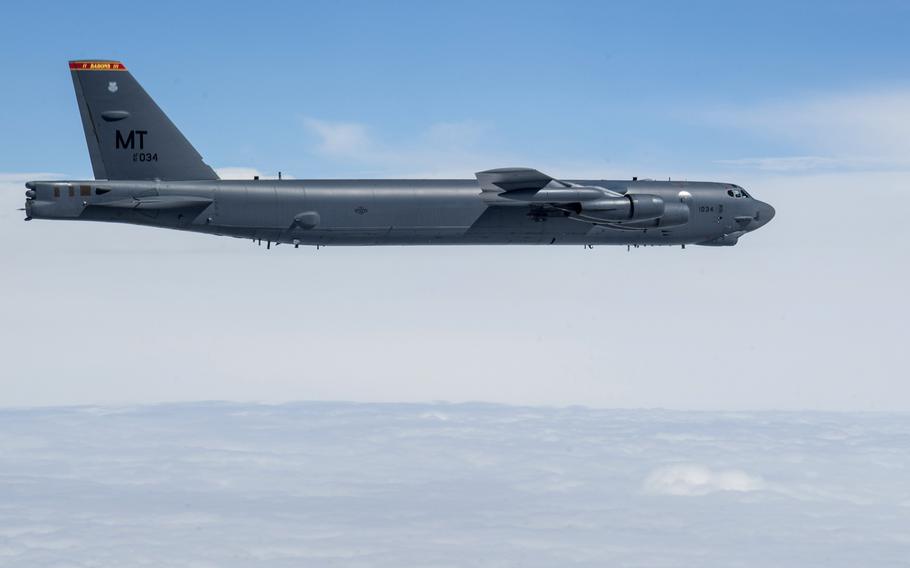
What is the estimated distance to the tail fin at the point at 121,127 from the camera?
42.3m

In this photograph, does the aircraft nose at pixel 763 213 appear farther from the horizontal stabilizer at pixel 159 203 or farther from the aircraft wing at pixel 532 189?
the horizontal stabilizer at pixel 159 203

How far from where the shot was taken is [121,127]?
42.6 metres

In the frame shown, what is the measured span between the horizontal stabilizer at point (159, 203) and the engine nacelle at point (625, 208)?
57.7 feet

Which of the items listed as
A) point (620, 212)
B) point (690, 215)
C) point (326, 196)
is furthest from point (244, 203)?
point (690, 215)

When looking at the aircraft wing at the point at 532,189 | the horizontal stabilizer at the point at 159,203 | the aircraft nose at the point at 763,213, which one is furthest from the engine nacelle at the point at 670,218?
the horizontal stabilizer at the point at 159,203

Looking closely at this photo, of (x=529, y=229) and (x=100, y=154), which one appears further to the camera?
(x=529, y=229)

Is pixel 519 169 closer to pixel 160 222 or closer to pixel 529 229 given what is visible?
pixel 529 229

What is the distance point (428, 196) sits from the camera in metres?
44.5

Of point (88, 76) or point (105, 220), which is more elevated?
point (88, 76)

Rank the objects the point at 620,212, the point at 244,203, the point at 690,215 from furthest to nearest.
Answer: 1. the point at 690,215
2. the point at 620,212
3. the point at 244,203

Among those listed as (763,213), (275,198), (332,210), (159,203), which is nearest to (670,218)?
(763,213)

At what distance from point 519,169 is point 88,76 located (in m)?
19.4

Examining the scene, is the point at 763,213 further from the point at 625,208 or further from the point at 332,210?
the point at 332,210

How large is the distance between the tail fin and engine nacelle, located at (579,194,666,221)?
18.8m
